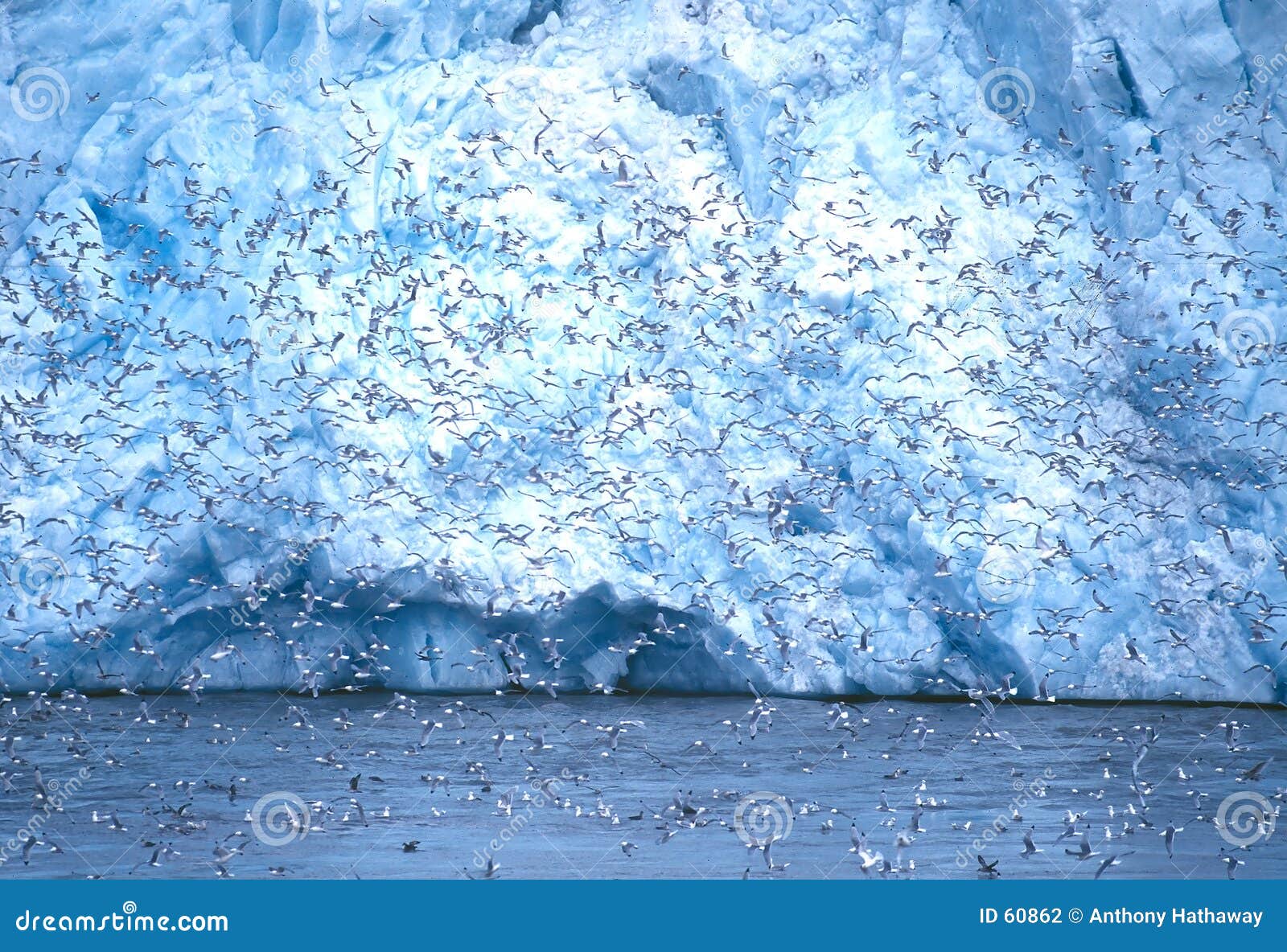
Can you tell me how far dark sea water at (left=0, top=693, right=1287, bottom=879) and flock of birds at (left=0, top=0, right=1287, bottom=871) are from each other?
0.93m

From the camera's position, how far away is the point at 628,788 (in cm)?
1406

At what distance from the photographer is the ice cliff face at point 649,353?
1827 centimetres

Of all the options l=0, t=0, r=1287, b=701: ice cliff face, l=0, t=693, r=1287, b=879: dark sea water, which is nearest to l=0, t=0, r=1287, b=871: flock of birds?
l=0, t=0, r=1287, b=701: ice cliff face

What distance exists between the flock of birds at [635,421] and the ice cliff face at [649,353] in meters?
0.06

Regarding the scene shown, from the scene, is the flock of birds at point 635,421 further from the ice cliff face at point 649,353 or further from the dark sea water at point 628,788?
the dark sea water at point 628,788

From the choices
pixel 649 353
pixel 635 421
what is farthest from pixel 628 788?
pixel 649 353

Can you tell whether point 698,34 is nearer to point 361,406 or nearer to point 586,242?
point 586,242

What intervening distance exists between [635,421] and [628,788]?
19.9ft

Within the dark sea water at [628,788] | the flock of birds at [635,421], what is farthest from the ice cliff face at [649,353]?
the dark sea water at [628,788]

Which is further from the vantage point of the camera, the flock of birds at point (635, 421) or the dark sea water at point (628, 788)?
the flock of birds at point (635, 421)

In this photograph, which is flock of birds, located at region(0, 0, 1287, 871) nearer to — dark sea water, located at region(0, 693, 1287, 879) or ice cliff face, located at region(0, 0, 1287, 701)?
ice cliff face, located at region(0, 0, 1287, 701)

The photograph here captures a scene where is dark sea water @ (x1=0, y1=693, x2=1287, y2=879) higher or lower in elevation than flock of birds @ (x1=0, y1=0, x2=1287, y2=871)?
lower

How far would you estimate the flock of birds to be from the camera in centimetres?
1817

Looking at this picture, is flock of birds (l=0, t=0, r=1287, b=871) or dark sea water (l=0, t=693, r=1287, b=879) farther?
flock of birds (l=0, t=0, r=1287, b=871)
